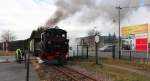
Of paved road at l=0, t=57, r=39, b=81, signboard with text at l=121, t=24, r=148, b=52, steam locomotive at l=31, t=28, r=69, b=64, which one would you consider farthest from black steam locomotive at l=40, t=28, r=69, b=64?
paved road at l=0, t=57, r=39, b=81

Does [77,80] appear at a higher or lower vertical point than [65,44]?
lower

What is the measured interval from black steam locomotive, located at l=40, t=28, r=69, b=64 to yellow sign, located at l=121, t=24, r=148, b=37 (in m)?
6.84

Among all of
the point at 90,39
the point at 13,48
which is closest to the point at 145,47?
the point at 90,39

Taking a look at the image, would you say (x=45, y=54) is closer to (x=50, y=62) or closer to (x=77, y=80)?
(x=50, y=62)

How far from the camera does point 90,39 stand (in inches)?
2329

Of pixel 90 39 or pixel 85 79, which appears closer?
pixel 85 79

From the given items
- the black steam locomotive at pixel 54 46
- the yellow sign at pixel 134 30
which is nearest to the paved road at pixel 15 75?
the black steam locomotive at pixel 54 46

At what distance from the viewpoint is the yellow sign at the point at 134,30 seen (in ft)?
106

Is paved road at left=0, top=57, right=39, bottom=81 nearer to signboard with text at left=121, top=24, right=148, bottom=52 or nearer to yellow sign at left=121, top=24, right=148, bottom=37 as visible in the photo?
signboard with text at left=121, top=24, right=148, bottom=52

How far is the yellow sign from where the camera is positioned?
32.3 m

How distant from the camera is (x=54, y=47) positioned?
33406 mm

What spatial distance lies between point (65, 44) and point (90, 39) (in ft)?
83.6

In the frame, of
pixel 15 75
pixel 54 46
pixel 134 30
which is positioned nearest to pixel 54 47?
pixel 54 46

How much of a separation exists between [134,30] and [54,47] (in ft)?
27.2
